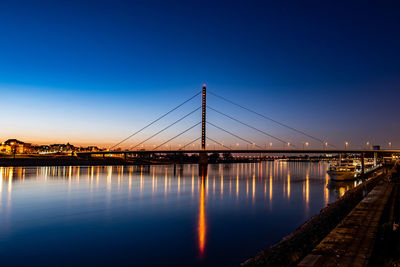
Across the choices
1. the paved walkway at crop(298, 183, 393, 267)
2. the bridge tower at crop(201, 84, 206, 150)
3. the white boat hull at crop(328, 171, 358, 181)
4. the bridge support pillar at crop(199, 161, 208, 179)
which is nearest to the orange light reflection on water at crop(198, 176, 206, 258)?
the paved walkway at crop(298, 183, 393, 267)

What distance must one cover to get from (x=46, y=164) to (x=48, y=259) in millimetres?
80096

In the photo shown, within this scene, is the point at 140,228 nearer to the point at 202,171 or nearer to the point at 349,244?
the point at 349,244

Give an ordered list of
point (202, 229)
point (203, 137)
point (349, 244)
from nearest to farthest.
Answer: point (349, 244), point (202, 229), point (203, 137)

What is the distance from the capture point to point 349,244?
8.16 metres

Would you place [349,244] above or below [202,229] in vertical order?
above

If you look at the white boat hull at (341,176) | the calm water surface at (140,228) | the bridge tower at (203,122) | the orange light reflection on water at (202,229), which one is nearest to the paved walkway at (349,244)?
the calm water surface at (140,228)

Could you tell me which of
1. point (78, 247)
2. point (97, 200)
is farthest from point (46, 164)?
point (78, 247)

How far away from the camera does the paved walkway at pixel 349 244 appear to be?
22.5 feet

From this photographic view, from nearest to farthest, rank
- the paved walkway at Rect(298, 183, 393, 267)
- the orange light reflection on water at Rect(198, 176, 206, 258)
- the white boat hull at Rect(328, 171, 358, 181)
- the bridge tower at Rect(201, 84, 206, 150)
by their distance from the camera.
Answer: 1. the paved walkway at Rect(298, 183, 393, 267)
2. the orange light reflection on water at Rect(198, 176, 206, 258)
3. the white boat hull at Rect(328, 171, 358, 181)
4. the bridge tower at Rect(201, 84, 206, 150)

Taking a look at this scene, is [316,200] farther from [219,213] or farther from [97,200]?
[97,200]

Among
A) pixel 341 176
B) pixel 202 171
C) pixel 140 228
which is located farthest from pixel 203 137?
pixel 140 228

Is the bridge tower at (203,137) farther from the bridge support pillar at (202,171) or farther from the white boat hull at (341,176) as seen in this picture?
the white boat hull at (341,176)

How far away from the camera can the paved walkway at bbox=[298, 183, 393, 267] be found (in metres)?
6.87

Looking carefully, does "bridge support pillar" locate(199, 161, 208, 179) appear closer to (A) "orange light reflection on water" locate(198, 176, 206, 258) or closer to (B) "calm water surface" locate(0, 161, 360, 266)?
(B) "calm water surface" locate(0, 161, 360, 266)
